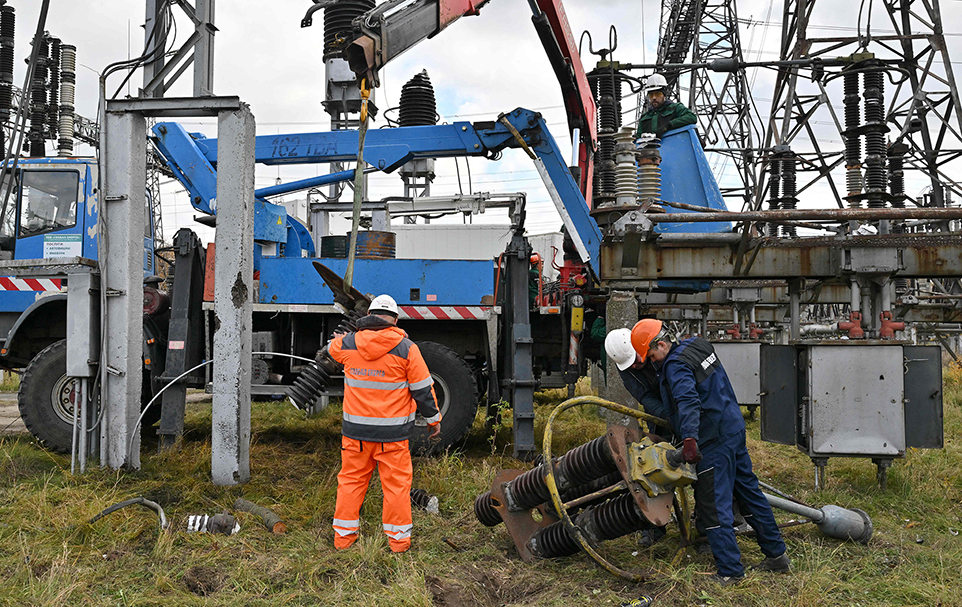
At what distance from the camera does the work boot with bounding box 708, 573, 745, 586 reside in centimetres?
411

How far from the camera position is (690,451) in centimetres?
402

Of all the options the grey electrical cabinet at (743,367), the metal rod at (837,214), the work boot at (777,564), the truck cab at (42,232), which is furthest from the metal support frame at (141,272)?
the grey electrical cabinet at (743,367)

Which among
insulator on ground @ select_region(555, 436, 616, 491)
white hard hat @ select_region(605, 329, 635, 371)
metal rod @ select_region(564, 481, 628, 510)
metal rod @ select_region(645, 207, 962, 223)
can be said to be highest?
metal rod @ select_region(645, 207, 962, 223)

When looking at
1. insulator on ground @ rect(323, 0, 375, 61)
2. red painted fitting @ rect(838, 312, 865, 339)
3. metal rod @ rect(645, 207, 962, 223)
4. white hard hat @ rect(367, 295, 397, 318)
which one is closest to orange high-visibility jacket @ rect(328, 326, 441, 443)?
white hard hat @ rect(367, 295, 397, 318)

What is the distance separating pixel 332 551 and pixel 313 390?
1387 millimetres

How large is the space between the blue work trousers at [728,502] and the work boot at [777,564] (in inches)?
0.9

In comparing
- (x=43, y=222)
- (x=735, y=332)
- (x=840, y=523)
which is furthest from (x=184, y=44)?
(x=735, y=332)

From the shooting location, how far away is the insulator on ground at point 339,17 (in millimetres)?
10622

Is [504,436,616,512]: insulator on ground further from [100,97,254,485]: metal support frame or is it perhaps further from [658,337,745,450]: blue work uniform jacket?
[100,97,254,485]: metal support frame

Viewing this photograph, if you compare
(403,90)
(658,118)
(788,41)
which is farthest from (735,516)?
(788,41)

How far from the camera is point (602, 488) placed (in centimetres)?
470

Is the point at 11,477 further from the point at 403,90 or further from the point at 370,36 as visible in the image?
the point at 403,90

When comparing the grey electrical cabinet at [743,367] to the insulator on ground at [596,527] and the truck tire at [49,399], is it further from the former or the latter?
the truck tire at [49,399]

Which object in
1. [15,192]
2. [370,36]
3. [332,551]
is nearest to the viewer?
[332,551]
